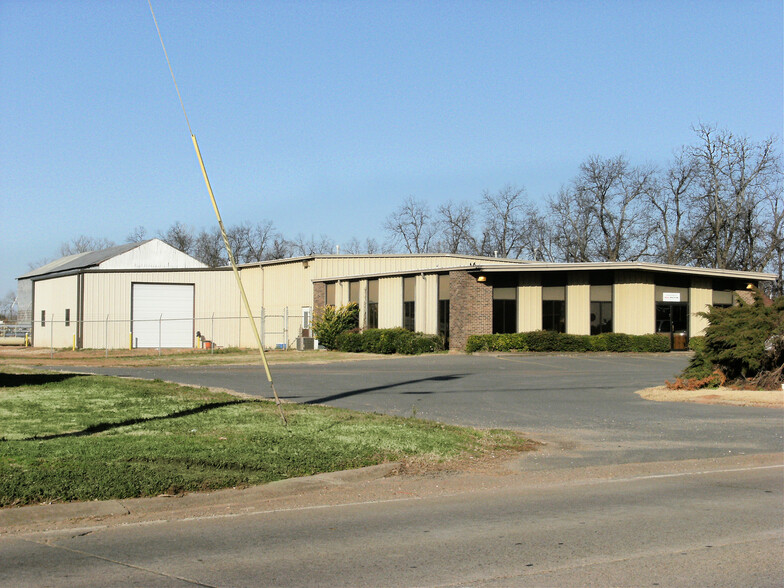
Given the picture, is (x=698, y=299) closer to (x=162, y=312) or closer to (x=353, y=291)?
(x=353, y=291)

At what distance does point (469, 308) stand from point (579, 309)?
210 inches

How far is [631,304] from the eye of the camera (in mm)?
35750

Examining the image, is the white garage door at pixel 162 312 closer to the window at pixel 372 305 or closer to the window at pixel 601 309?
the window at pixel 372 305

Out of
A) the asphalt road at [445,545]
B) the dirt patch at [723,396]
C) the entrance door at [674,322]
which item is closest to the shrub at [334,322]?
the entrance door at [674,322]

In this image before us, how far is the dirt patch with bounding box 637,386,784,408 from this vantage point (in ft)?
54.5

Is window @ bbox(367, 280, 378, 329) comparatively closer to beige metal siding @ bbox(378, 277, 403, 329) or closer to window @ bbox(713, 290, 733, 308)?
beige metal siding @ bbox(378, 277, 403, 329)

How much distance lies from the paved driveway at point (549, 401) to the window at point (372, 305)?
34.3 feet

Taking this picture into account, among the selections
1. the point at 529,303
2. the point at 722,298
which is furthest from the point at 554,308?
the point at 722,298

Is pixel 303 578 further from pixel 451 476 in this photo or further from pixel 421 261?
pixel 421 261

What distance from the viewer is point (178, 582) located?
538 centimetres

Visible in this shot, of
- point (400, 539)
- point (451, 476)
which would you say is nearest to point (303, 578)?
point (400, 539)

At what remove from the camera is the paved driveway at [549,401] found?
11617 millimetres

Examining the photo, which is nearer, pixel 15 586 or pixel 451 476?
pixel 15 586

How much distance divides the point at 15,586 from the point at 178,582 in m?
1.07
